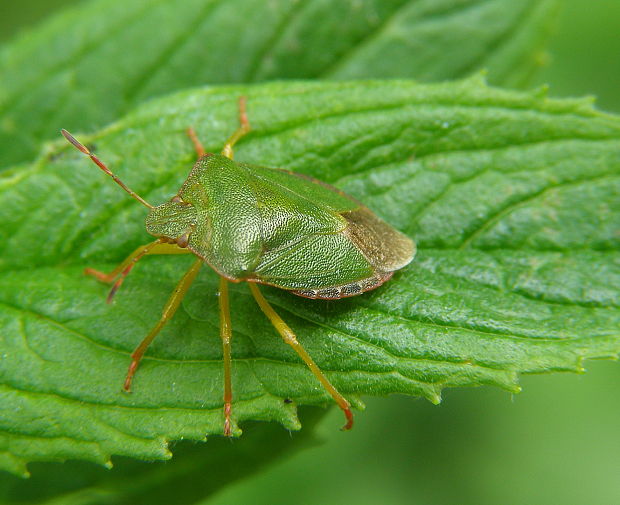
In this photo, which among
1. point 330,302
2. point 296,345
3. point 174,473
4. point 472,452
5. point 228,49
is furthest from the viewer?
point 472,452

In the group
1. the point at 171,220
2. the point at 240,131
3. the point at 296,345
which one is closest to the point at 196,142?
the point at 240,131

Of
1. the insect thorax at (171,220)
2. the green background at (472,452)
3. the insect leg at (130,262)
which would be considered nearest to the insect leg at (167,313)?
the insect leg at (130,262)

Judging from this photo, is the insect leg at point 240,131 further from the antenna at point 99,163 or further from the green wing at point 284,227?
the antenna at point 99,163

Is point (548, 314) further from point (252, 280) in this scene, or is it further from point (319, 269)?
point (252, 280)

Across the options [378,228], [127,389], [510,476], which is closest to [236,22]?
[378,228]

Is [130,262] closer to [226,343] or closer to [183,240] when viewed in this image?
[183,240]

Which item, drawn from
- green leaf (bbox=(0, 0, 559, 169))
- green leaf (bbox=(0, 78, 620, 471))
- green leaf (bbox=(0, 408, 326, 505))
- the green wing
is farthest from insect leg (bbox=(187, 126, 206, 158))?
green leaf (bbox=(0, 408, 326, 505))
